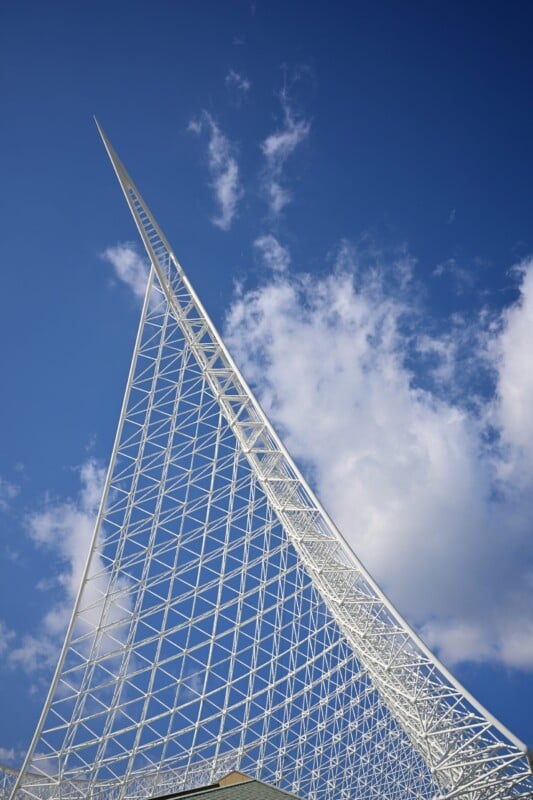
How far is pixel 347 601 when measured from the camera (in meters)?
28.0

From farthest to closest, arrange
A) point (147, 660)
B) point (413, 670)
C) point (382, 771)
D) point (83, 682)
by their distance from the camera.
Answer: point (382, 771) → point (147, 660) → point (83, 682) → point (413, 670)

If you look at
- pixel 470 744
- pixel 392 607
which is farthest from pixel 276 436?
pixel 470 744

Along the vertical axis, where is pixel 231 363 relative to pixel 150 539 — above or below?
above

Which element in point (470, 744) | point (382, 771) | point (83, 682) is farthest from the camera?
point (382, 771)

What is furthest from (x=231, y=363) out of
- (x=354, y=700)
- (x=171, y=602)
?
(x=354, y=700)

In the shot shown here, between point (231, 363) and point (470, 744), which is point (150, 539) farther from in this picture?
point (470, 744)

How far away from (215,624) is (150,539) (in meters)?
5.37

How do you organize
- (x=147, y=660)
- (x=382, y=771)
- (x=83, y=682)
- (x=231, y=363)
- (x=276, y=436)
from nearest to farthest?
1. (x=83, y=682)
2. (x=147, y=660)
3. (x=276, y=436)
4. (x=231, y=363)
5. (x=382, y=771)

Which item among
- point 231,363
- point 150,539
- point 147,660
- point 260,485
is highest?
point 231,363

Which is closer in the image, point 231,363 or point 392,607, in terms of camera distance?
point 392,607

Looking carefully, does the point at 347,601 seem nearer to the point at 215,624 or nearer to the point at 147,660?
the point at 215,624

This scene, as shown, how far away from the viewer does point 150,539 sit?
30359mm

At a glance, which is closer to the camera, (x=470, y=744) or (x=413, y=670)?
(x=470, y=744)

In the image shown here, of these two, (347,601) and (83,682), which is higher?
(347,601)
